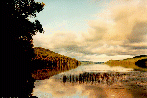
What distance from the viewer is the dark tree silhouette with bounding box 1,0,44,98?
55.9 ft

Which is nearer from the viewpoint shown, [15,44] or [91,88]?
[15,44]

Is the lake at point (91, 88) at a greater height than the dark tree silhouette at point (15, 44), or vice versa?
the dark tree silhouette at point (15, 44)

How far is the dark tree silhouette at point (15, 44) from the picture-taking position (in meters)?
17.0

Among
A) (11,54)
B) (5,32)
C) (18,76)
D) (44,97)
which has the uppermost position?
(5,32)

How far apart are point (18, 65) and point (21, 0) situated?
11.0 metres

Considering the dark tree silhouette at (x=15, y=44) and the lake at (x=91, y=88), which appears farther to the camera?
the lake at (x=91, y=88)

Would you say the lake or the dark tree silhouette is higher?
the dark tree silhouette

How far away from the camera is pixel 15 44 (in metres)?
17.5

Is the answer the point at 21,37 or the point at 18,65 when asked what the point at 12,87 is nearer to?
the point at 18,65

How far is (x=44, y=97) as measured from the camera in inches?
810

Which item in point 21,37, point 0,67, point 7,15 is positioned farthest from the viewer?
point 21,37

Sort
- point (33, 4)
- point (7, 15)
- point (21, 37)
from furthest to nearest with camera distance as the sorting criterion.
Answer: point (33, 4) → point (21, 37) → point (7, 15)

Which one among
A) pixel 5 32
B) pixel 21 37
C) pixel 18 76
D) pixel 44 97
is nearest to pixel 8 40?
pixel 5 32

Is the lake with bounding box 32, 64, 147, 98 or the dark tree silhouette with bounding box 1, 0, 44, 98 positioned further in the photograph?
the lake with bounding box 32, 64, 147, 98
